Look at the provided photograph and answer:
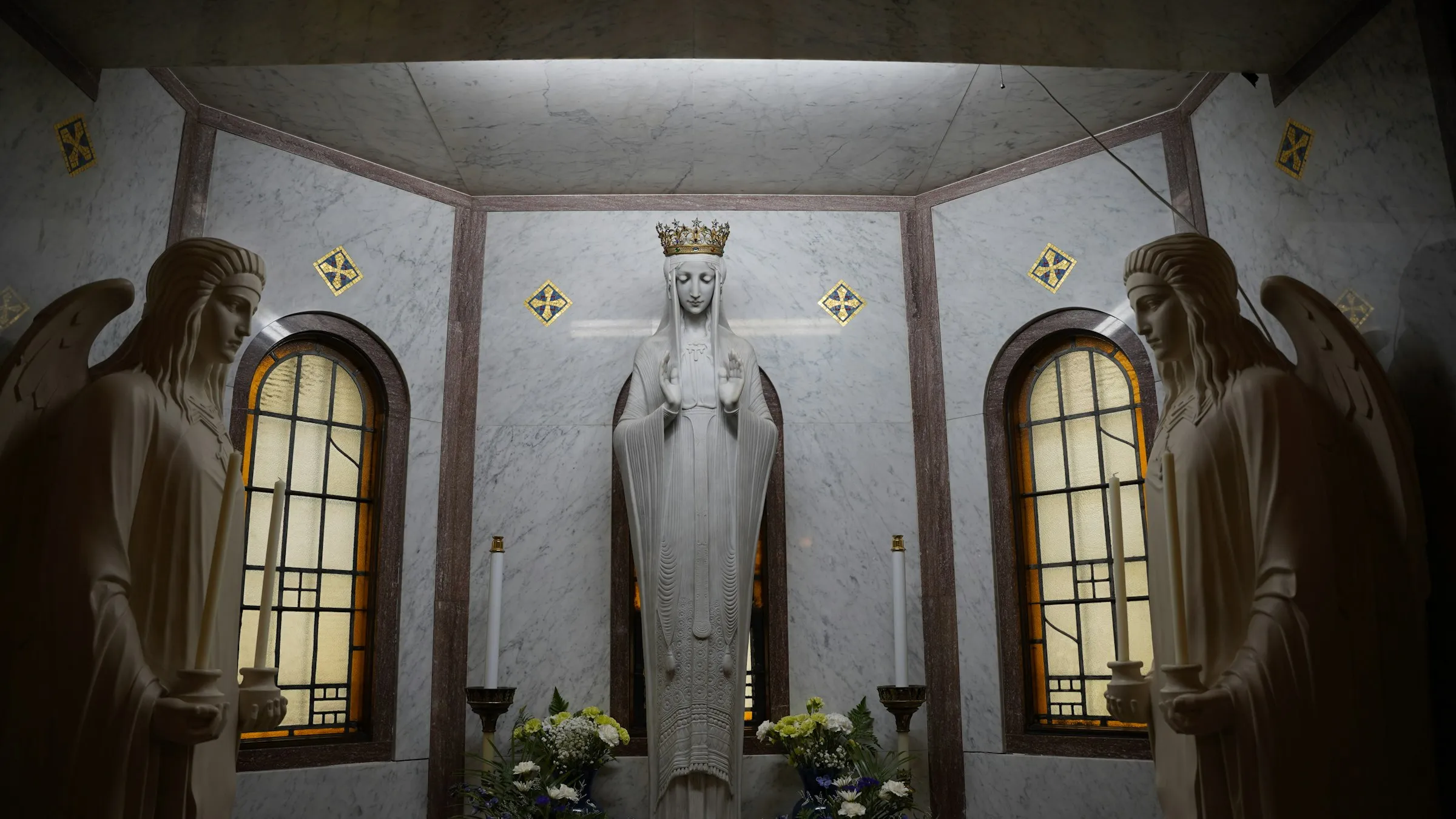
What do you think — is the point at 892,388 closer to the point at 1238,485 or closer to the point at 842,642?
the point at 842,642

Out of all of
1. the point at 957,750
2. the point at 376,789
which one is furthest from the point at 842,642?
the point at 376,789

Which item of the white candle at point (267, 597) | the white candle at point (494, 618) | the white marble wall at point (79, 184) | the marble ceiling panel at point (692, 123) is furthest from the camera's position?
the marble ceiling panel at point (692, 123)

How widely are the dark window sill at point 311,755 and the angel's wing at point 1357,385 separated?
4.26 m

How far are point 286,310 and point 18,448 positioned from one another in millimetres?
2408

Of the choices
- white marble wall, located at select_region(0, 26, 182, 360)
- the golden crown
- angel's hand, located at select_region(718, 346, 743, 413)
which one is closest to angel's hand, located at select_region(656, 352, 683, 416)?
angel's hand, located at select_region(718, 346, 743, 413)

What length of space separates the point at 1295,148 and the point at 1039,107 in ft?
5.71

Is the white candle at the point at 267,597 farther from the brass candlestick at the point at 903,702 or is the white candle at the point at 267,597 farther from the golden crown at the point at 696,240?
the brass candlestick at the point at 903,702

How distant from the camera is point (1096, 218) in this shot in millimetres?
5543

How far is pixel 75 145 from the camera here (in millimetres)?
3729

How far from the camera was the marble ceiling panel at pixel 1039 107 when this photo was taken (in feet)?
16.6

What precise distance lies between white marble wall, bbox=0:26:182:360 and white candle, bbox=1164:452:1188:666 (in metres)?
3.25

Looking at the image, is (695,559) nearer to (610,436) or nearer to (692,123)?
(610,436)


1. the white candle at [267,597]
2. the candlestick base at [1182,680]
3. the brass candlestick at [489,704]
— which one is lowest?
the brass candlestick at [489,704]

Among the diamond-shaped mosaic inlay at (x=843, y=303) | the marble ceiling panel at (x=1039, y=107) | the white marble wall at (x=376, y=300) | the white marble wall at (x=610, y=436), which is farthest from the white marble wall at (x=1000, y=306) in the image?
the white marble wall at (x=376, y=300)
